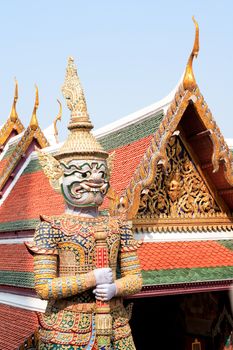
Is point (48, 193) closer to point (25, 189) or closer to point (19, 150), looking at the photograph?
point (25, 189)

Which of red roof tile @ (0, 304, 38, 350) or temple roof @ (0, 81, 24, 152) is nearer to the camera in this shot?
red roof tile @ (0, 304, 38, 350)

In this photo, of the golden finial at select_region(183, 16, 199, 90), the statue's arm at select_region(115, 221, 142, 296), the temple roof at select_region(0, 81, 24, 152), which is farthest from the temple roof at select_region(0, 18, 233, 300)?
the temple roof at select_region(0, 81, 24, 152)

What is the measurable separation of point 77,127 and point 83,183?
54 cm

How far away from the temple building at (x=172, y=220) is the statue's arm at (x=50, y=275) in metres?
1.08

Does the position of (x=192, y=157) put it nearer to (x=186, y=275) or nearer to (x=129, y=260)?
(x=186, y=275)

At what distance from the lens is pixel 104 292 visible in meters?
4.85

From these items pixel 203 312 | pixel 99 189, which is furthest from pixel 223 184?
pixel 99 189

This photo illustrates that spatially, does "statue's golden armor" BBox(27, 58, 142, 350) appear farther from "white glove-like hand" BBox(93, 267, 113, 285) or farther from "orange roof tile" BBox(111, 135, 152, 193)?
"orange roof tile" BBox(111, 135, 152, 193)

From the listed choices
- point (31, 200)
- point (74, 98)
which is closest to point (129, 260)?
point (74, 98)

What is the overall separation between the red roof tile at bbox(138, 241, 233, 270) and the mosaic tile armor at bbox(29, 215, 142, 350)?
1257 millimetres

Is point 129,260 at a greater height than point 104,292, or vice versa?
point 129,260

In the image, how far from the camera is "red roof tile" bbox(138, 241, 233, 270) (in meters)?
6.50

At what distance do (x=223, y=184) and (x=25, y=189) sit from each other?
3.81m

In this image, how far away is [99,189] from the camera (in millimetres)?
5191
